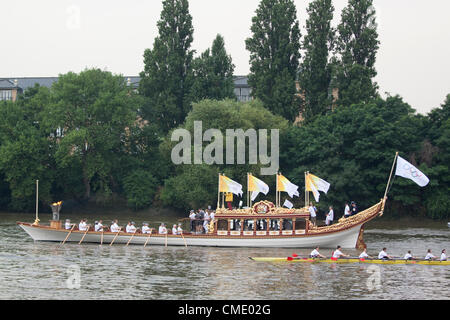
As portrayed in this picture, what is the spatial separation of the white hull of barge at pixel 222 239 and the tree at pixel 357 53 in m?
35.2

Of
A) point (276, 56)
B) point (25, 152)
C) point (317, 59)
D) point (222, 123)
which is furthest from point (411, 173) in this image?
point (25, 152)

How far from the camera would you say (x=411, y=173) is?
50.9m

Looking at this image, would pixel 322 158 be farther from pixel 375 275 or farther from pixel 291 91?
pixel 375 275

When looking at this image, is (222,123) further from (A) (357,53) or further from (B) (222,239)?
(B) (222,239)

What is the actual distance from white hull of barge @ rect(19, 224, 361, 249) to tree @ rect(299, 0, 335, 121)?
120ft

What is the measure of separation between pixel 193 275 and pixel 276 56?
55.0 m

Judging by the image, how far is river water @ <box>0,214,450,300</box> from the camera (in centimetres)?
3606

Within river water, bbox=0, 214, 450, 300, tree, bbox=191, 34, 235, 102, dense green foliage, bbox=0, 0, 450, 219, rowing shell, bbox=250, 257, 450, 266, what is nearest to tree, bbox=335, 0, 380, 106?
dense green foliage, bbox=0, 0, 450, 219

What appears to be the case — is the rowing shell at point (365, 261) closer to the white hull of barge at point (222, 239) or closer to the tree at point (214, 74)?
the white hull of barge at point (222, 239)

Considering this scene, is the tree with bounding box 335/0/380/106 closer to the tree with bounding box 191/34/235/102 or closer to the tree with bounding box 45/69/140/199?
the tree with bounding box 191/34/235/102

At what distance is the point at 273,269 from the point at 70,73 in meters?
53.4

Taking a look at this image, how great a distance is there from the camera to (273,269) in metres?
44.5

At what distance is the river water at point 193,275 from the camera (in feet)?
118
